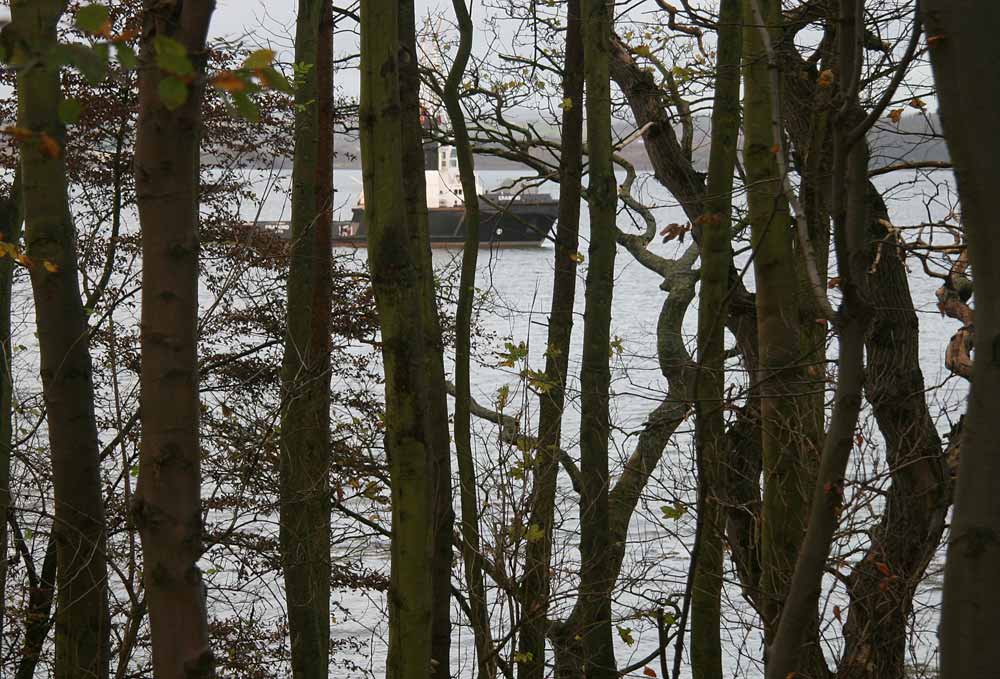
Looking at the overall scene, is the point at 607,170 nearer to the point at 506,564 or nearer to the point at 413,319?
the point at 506,564

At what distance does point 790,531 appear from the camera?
203 inches

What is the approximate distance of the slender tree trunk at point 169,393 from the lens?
90.5 inches

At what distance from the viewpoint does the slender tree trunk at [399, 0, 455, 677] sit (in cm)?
512

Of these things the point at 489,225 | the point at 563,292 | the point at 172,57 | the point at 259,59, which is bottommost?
the point at 172,57

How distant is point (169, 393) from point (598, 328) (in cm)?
545

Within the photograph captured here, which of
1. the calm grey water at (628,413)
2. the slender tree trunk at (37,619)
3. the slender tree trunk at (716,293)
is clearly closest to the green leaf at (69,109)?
the calm grey water at (628,413)

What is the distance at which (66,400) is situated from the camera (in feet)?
15.6

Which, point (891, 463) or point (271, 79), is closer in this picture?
point (271, 79)

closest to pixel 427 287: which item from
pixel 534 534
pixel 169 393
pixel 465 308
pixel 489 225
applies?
pixel 534 534

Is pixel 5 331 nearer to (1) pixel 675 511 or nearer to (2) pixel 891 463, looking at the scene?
(1) pixel 675 511

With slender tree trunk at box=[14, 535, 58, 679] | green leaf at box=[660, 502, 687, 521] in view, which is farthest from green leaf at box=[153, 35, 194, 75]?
slender tree trunk at box=[14, 535, 58, 679]

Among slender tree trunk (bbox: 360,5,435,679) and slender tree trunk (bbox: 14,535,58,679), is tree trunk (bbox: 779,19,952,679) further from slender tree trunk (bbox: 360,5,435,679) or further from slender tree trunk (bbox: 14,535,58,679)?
slender tree trunk (bbox: 14,535,58,679)

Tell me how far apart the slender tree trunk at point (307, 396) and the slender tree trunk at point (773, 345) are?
293 cm

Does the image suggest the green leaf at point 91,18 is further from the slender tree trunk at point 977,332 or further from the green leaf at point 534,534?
the green leaf at point 534,534
